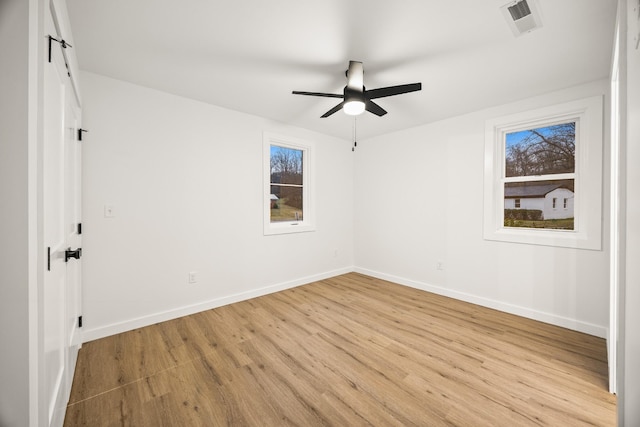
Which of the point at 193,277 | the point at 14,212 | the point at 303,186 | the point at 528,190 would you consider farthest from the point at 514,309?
the point at 14,212

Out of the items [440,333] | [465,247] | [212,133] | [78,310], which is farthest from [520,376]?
[212,133]

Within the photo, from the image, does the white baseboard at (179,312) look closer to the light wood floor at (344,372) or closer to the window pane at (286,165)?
the light wood floor at (344,372)

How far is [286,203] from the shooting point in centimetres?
423

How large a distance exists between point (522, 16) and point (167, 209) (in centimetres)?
352

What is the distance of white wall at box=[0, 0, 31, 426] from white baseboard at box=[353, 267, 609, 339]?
4.00 meters

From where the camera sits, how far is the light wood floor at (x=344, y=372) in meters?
1.60

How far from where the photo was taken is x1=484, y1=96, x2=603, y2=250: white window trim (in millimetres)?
2566

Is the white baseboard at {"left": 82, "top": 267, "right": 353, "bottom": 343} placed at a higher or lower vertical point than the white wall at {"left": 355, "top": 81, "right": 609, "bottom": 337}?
lower

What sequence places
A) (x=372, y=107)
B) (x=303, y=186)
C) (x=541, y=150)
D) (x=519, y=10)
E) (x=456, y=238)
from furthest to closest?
(x=303, y=186) < (x=456, y=238) < (x=541, y=150) < (x=372, y=107) < (x=519, y=10)

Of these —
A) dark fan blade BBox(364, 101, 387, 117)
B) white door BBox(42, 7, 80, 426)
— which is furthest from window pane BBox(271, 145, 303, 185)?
white door BBox(42, 7, 80, 426)

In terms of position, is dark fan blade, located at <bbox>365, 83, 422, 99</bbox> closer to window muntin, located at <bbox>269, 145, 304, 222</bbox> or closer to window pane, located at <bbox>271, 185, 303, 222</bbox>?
window muntin, located at <bbox>269, 145, 304, 222</bbox>

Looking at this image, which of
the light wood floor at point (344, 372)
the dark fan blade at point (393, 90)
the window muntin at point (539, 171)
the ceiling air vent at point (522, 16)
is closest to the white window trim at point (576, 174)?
the window muntin at point (539, 171)

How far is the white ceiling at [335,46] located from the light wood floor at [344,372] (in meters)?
2.54

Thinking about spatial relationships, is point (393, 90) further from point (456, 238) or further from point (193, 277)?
point (193, 277)
